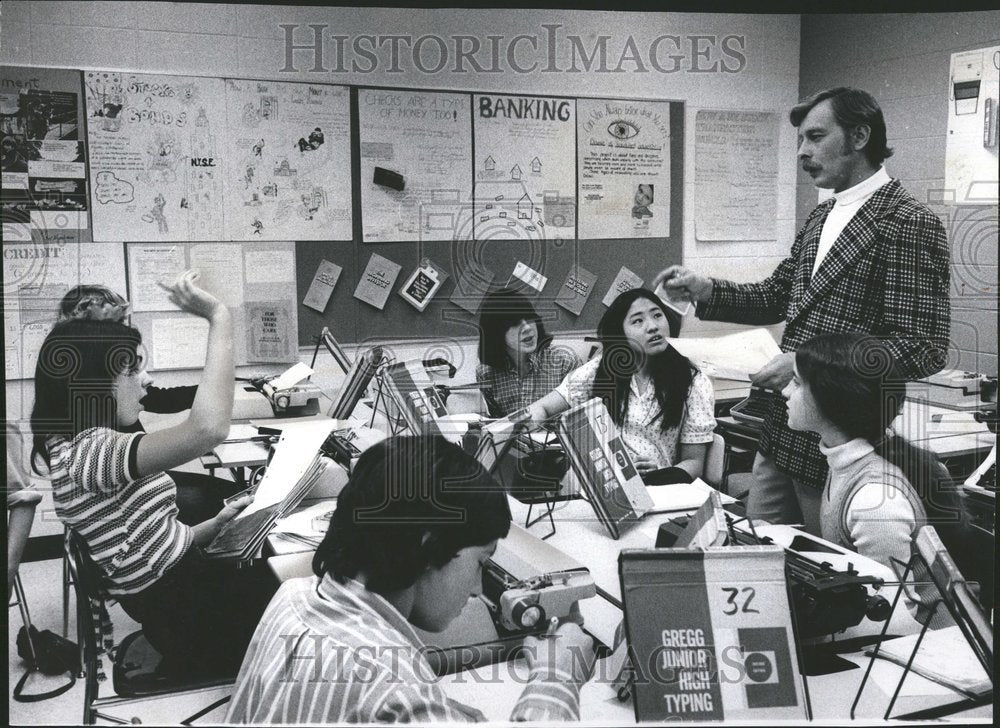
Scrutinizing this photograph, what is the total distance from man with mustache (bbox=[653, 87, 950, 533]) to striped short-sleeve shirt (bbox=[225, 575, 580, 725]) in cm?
129

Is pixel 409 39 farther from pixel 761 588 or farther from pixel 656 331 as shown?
pixel 761 588

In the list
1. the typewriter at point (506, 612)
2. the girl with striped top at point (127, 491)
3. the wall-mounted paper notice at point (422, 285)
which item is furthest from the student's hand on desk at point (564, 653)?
Answer: the wall-mounted paper notice at point (422, 285)

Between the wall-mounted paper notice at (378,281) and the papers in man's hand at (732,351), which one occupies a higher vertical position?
the wall-mounted paper notice at (378,281)

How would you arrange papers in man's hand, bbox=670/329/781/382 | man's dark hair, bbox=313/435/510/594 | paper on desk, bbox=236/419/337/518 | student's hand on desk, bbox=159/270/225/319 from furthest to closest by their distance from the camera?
papers in man's hand, bbox=670/329/781/382 → paper on desk, bbox=236/419/337/518 → student's hand on desk, bbox=159/270/225/319 → man's dark hair, bbox=313/435/510/594

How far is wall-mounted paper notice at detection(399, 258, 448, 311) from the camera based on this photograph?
312 cm

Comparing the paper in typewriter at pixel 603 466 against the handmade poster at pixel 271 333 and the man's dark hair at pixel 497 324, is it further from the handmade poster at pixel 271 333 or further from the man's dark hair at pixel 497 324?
the handmade poster at pixel 271 333

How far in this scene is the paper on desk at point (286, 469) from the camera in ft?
5.91

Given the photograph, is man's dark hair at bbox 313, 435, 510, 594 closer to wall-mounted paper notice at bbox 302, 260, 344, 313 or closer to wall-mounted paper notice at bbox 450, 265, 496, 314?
wall-mounted paper notice at bbox 450, 265, 496, 314

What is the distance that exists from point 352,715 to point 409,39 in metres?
1.96

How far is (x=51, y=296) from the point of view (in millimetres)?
2531

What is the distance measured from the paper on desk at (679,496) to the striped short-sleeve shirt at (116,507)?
1.13m

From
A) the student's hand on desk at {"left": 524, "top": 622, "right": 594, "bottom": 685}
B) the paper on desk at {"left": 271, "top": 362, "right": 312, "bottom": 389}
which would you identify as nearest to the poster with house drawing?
the paper on desk at {"left": 271, "top": 362, "right": 312, "bottom": 389}

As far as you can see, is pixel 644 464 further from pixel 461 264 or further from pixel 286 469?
pixel 286 469

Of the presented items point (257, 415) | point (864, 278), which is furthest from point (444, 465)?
point (257, 415)
